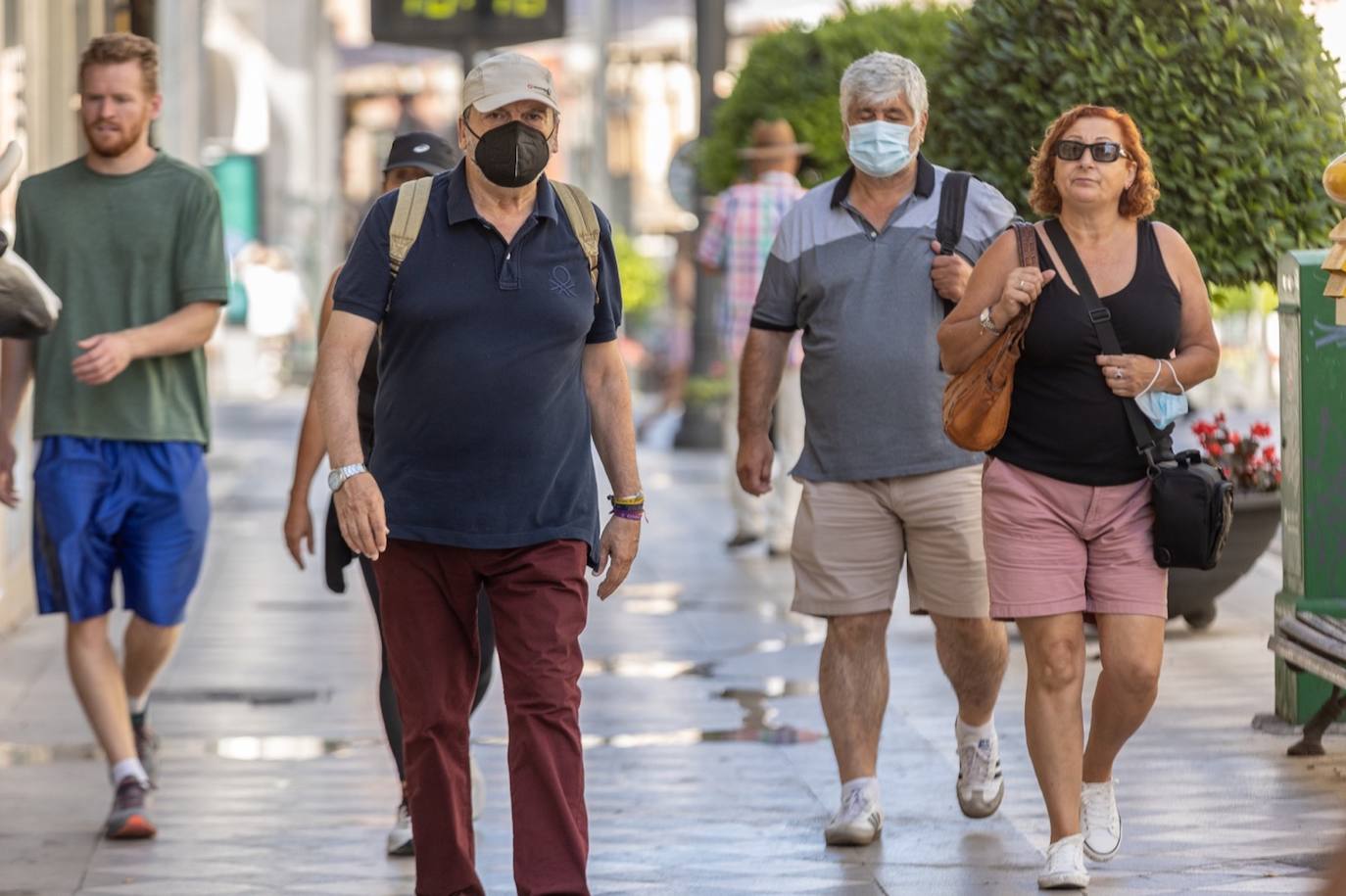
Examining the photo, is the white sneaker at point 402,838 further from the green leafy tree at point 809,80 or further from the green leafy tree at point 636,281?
the green leafy tree at point 636,281

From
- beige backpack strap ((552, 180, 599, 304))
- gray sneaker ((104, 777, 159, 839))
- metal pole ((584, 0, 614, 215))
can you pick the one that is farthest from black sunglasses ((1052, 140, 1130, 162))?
metal pole ((584, 0, 614, 215))

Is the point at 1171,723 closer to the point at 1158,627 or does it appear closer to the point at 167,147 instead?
the point at 1158,627

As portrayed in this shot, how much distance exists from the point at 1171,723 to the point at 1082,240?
2.75 metres

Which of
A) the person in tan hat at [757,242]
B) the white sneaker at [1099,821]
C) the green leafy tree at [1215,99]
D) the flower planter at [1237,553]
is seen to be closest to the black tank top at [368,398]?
the white sneaker at [1099,821]

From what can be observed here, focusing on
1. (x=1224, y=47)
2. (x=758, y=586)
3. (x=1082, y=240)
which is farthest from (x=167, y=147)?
(x=1082, y=240)

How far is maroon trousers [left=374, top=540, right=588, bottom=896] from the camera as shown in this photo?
5.36 metres

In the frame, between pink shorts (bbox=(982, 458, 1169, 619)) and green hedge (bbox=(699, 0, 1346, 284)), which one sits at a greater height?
green hedge (bbox=(699, 0, 1346, 284))

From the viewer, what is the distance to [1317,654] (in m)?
7.29

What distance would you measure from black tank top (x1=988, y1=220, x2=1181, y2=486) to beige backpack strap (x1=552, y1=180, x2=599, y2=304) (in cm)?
119

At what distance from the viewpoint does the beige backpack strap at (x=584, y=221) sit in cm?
549

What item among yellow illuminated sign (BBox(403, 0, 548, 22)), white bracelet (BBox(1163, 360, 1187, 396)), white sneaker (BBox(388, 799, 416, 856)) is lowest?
white sneaker (BBox(388, 799, 416, 856))

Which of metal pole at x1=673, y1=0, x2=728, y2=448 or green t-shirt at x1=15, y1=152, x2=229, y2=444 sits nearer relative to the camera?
green t-shirt at x1=15, y1=152, x2=229, y2=444

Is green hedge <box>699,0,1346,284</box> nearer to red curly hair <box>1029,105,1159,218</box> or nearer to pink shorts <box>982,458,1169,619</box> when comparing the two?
red curly hair <box>1029,105,1159,218</box>

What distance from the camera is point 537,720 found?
5371 millimetres
